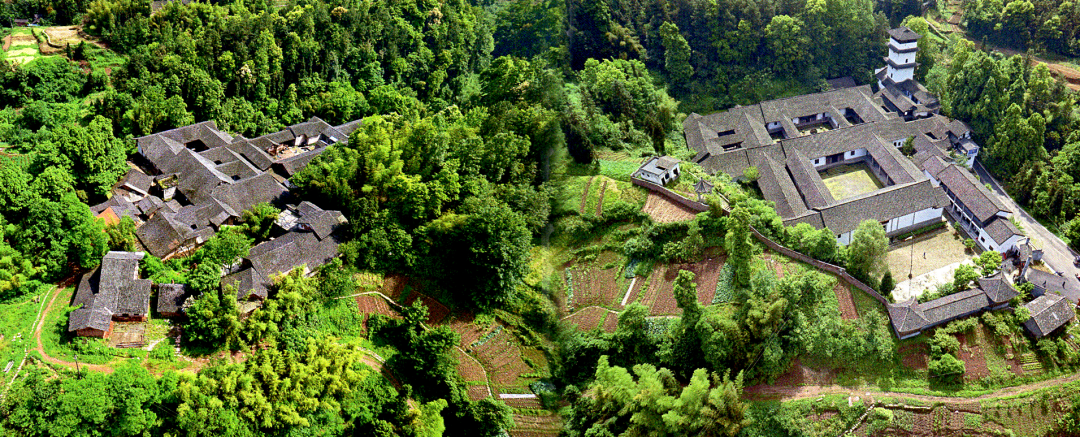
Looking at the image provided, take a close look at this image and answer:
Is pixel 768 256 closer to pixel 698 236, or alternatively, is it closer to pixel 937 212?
pixel 698 236

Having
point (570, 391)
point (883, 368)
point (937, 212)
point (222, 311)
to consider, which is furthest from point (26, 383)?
point (937, 212)

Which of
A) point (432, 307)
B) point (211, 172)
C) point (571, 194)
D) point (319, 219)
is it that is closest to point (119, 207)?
point (211, 172)

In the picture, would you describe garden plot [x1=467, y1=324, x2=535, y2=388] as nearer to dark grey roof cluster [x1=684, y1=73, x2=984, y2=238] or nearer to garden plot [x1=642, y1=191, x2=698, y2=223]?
garden plot [x1=642, y1=191, x2=698, y2=223]

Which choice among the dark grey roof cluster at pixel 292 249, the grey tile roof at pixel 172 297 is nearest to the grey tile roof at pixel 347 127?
the dark grey roof cluster at pixel 292 249

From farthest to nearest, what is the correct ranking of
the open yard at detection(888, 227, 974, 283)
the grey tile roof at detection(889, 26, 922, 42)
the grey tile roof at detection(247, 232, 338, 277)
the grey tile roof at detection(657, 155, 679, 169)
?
the grey tile roof at detection(889, 26, 922, 42), the open yard at detection(888, 227, 974, 283), the grey tile roof at detection(657, 155, 679, 169), the grey tile roof at detection(247, 232, 338, 277)

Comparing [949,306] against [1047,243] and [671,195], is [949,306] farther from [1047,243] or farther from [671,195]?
[1047,243]

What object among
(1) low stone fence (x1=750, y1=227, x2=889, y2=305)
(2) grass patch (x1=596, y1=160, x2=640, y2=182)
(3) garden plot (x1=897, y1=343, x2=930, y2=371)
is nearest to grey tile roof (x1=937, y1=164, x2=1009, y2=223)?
(1) low stone fence (x1=750, y1=227, x2=889, y2=305)
